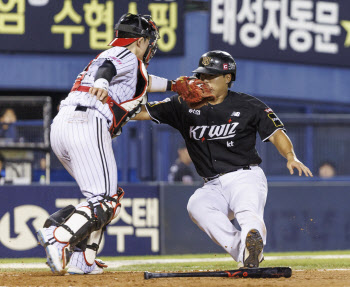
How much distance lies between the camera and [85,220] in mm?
5820

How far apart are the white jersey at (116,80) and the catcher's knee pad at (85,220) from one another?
2.34 feet

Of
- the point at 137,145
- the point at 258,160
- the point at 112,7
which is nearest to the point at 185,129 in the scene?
the point at 258,160

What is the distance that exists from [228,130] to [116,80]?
1239 mm

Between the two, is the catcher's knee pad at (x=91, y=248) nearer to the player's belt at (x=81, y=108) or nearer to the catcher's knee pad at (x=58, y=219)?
the catcher's knee pad at (x=58, y=219)

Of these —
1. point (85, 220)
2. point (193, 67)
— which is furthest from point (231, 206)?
point (193, 67)

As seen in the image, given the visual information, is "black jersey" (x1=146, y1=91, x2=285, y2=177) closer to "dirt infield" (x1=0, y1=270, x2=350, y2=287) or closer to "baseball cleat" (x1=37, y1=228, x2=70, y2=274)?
"dirt infield" (x1=0, y1=270, x2=350, y2=287)

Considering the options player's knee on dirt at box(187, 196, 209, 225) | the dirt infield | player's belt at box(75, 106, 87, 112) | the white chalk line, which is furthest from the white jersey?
the white chalk line

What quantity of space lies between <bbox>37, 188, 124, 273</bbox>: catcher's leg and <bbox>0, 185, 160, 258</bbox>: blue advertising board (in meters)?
4.91

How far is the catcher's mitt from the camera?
22.4ft

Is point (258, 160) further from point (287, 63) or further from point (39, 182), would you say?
point (287, 63)

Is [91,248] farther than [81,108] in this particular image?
Yes

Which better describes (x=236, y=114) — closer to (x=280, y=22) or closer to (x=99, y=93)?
(x=99, y=93)

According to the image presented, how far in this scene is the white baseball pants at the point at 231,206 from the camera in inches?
253

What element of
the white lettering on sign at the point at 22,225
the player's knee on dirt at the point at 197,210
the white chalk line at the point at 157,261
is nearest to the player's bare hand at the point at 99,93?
the player's knee on dirt at the point at 197,210
